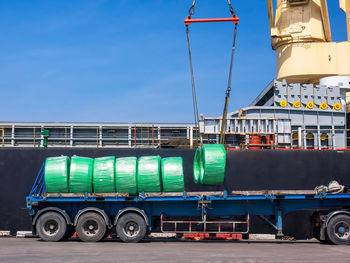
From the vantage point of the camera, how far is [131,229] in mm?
13758

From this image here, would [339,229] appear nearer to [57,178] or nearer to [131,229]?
[131,229]

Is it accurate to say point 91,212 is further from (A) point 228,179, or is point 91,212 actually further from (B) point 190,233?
(A) point 228,179

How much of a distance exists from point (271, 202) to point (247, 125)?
6.52 m

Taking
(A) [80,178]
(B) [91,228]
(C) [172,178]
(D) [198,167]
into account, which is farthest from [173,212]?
(A) [80,178]

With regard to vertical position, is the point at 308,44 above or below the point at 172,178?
above

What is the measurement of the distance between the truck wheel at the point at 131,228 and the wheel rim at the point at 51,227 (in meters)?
2.30

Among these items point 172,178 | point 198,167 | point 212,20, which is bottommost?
point 172,178

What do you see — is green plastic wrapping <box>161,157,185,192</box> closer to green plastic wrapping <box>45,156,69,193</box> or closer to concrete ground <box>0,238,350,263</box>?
concrete ground <box>0,238,350,263</box>

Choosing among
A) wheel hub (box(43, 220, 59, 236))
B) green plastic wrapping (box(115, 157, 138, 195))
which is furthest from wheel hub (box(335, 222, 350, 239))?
wheel hub (box(43, 220, 59, 236))

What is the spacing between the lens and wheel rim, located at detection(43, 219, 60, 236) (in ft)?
45.8

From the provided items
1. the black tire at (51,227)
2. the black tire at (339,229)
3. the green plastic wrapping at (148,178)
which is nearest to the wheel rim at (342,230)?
the black tire at (339,229)

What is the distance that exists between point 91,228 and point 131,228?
56.3 inches

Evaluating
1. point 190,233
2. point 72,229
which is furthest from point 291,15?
point 72,229

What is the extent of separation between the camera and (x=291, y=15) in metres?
26.8
